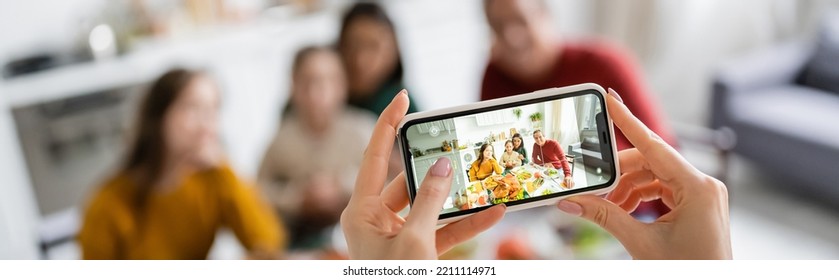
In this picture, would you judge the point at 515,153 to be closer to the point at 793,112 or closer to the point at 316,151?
the point at 316,151

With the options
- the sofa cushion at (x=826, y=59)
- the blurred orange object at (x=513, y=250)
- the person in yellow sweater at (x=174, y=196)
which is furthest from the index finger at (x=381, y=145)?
the sofa cushion at (x=826, y=59)

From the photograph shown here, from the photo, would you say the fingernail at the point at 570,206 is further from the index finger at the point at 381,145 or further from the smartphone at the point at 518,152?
the index finger at the point at 381,145

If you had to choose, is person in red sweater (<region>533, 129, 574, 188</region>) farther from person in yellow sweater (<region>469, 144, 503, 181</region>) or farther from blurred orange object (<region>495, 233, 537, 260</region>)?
blurred orange object (<region>495, 233, 537, 260</region>)

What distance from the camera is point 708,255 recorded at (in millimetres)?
628

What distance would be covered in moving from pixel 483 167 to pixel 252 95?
164 centimetres

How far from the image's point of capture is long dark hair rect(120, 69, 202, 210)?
145cm

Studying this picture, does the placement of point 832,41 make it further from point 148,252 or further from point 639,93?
point 148,252

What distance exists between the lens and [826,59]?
7.03 ft

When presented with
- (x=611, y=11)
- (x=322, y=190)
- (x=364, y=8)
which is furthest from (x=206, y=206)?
(x=611, y=11)

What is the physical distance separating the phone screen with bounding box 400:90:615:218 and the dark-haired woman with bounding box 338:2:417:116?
0.99 m

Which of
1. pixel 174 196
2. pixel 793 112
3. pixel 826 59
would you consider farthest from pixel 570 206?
pixel 826 59

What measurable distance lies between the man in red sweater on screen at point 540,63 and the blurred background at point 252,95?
494 millimetres

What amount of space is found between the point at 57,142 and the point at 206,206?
0.70m

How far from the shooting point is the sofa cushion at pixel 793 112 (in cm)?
187
